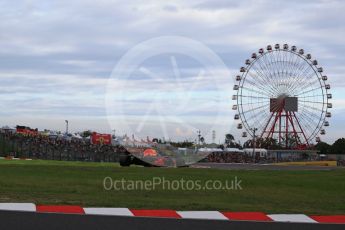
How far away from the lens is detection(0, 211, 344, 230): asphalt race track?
8.13 m

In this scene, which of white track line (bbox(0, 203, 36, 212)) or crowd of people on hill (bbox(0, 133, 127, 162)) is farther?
crowd of people on hill (bbox(0, 133, 127, 162))

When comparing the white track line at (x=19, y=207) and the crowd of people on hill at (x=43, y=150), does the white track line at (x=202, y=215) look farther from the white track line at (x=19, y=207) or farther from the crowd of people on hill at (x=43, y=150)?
the crowd of people on hill at (x=43, y=150)

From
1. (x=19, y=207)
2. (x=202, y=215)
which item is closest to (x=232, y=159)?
(x=202, y=215)

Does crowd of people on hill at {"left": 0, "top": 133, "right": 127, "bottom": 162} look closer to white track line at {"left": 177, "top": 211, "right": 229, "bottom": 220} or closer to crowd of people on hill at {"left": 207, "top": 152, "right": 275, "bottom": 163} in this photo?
crowd of people on hill at {"left": 207, "top": 152, "right": 275, "bottom": 163}

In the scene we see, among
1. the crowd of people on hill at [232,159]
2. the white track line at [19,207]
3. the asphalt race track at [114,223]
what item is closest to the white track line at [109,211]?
the asphalt race track at [114,223]

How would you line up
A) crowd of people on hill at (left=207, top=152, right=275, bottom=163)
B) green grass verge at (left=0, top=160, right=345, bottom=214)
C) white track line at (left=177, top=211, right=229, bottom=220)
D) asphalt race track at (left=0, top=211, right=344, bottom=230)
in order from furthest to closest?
crowd of people on hill at (left=207, top=152, right=275, bottom=163) < green grass verge at (left=0, top=160, right=345, bottom=214) < white track line at (left=177, top=211, right=229, bottom=220) < asphalt race track at (left=0, top=211, right=344, bottom=230)

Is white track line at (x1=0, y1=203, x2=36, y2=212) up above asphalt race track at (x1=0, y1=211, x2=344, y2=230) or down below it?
above

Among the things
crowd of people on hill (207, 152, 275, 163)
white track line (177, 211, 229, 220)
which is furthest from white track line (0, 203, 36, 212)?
crowd of people on hill (207, 152, 275, 163)

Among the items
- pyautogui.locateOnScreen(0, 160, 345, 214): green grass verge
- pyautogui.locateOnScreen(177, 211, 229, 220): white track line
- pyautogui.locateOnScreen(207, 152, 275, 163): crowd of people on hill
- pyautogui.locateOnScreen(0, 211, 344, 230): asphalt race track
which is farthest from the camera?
pyautogui.locateOnScreen(207, 152, 275, 163): crowd of people on hill

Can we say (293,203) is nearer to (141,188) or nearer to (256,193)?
(256,193)

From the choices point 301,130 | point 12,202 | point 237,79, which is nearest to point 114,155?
point 237,79

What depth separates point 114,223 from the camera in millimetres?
8555

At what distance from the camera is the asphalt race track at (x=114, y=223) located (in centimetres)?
813

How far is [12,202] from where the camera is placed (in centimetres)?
1069
